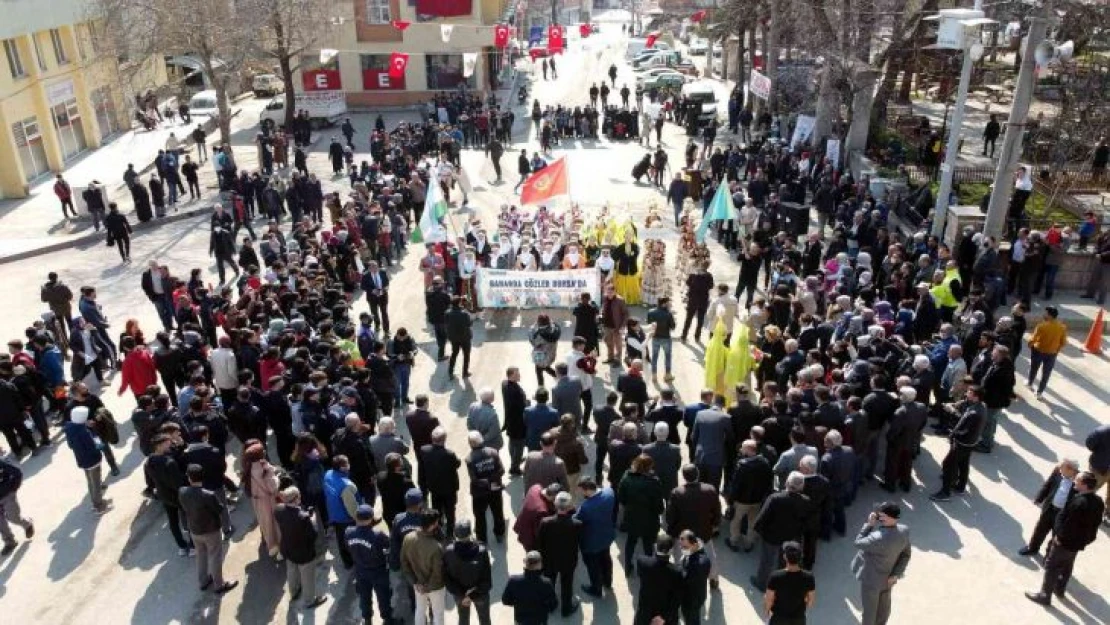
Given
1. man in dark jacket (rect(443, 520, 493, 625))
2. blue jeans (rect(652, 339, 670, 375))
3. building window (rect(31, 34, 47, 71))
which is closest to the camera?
man in dark jacket (rect(443, 520, 493, 625))

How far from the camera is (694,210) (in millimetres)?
23234

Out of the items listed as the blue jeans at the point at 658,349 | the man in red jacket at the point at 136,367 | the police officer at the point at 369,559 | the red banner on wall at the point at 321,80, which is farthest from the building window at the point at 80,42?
the police officer at the point at 369,559

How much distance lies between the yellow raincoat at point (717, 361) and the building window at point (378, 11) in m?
33.0

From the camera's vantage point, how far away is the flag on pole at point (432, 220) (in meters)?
16.8

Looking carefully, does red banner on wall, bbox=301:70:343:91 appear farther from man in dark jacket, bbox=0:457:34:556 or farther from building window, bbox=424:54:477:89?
man in dark jacket, bbox=0:457:34:556

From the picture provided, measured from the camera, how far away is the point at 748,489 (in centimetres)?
891

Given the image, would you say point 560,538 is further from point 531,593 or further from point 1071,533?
point 1071,533

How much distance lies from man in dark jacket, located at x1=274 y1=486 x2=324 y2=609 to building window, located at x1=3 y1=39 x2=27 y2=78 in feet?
84.6

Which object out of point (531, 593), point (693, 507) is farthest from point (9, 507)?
point (693, 507)

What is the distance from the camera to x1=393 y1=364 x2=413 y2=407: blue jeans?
Answer: 12.4m

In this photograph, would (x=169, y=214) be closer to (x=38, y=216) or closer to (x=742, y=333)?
(x=38, y=216)

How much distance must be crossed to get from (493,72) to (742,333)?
36.7 m

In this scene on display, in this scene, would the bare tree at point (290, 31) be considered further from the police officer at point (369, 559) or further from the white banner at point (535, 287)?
the police officer at point (369, 559)

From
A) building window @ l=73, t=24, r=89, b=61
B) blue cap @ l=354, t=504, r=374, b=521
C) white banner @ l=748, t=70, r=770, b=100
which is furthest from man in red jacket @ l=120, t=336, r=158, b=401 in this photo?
building window @ l=73, t=24, r=89, b=61
